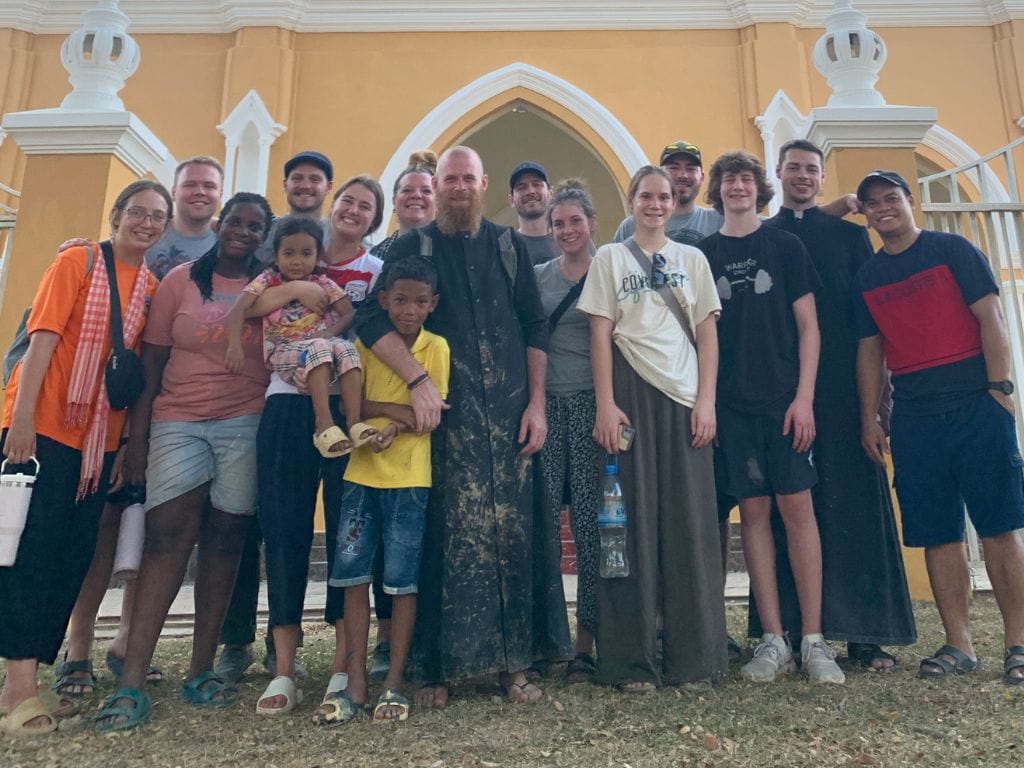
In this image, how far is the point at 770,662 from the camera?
2.81 m

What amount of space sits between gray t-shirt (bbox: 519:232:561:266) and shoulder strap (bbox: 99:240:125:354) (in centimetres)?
170

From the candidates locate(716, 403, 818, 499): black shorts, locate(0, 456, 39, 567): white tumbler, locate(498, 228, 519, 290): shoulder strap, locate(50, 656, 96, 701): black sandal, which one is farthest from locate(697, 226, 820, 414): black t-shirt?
locate(50, 656, 96, 701): black sandal

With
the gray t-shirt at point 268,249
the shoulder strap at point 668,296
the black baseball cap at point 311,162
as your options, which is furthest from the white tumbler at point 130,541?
the shoulder strap at point 668,296

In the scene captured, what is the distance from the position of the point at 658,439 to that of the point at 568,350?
1.73 feet

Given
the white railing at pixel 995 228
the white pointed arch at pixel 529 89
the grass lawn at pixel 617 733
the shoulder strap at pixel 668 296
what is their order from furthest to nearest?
1. the white pointed arch at pixel 529 89
2. the white railing at pixel 995 228
3. the shoulder strap at pixel 668 296
4. the grass lawn at pixel 617 733

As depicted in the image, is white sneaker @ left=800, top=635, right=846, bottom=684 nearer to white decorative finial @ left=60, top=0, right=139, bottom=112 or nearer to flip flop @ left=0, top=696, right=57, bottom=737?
flip flop @ left=0, top=696, right=57, bottom=737

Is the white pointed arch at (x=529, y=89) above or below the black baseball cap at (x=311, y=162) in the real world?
above

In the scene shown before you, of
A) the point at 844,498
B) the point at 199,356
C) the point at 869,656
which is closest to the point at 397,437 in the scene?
the point at 199,356

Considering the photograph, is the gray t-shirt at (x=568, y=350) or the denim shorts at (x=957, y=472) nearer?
the denim shorts at (x=957, y=472)

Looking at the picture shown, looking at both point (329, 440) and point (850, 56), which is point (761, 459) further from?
point (850, 56)

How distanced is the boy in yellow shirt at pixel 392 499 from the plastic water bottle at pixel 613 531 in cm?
65

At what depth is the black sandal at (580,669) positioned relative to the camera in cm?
277

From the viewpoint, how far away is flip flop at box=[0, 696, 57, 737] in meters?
2.32

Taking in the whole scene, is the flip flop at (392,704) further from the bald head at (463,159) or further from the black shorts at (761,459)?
the bald head at (463,159)
